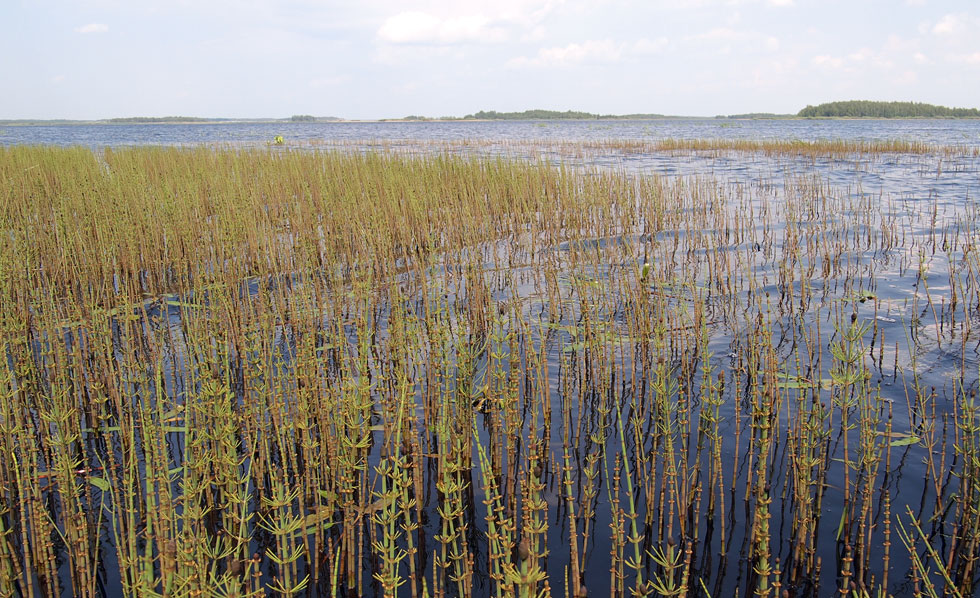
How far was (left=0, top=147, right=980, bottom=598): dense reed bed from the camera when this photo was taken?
2.94m

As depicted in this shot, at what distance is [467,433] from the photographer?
159 inches

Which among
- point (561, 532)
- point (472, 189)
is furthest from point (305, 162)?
point (561, 532)

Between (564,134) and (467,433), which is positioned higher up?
(564,134)

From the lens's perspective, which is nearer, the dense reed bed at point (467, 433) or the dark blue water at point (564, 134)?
the dense reed bed at point (467, 433)

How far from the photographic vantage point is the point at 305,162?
1440 centimetres

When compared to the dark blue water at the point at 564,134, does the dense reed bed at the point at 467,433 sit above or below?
below

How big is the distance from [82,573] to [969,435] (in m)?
4.39

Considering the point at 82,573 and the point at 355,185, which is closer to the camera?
the point at 82,573

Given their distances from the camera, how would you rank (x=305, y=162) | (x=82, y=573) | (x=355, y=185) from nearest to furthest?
(x=82, y=573) < (x=355, y=185) < (x=305, y=162)

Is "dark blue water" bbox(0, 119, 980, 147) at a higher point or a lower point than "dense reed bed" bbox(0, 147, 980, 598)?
higher

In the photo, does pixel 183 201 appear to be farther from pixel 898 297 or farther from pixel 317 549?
pixel 898 297

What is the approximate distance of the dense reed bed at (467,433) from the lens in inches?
116

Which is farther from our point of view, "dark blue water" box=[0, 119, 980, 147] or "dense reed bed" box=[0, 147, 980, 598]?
"dark blue water" box=[0, 119, 980, 147]

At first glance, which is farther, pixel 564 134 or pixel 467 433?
pixel 564 134
